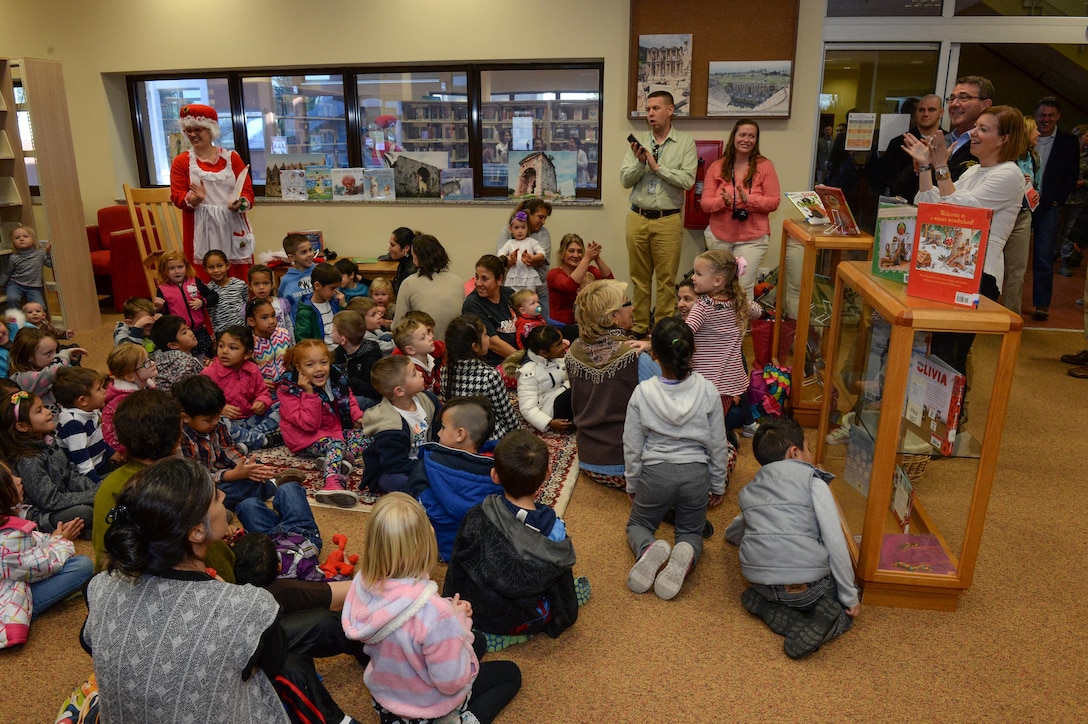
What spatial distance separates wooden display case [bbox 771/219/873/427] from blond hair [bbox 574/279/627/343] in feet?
4.30

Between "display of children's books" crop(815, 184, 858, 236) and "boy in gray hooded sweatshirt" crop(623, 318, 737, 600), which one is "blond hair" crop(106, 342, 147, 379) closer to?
"boy in gray hooded sweatshirt" crop(623, 318, 737, 600)

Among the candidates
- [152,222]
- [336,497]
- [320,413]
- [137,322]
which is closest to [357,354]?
[320,413]

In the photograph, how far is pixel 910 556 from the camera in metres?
2.97

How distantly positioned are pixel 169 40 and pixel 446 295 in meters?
4.63

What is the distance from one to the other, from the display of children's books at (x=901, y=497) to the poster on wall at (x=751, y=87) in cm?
450

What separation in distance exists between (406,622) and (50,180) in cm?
641

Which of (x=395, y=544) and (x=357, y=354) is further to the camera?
(x=357, y=354)

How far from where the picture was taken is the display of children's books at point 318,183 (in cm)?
773

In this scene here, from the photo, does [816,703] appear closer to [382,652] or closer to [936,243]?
[382,652]

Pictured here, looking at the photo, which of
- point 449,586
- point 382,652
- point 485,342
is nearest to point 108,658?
point 382,652

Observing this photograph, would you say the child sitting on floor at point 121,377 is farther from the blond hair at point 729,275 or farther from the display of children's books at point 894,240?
the display of children's books at point 894,240

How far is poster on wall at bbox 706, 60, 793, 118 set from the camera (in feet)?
21.5

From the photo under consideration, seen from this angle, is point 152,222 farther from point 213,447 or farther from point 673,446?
point 673,446

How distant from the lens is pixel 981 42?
6434 mm
